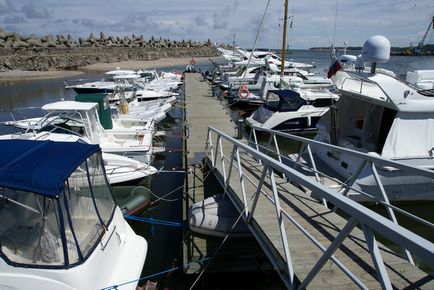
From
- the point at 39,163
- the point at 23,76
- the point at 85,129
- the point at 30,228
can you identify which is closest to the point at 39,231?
the point at 30,228

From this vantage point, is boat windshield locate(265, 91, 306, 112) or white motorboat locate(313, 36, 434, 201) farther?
boat windshield locate(265, 91, 306, 112)

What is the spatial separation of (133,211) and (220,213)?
323 centimetres

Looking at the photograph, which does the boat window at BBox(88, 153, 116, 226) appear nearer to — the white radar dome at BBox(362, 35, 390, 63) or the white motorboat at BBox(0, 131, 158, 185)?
the white motorboat at BBox(0, 131, 158, 185)

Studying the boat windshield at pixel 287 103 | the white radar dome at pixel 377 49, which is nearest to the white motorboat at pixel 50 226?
the white radar dome at pixel 377 49

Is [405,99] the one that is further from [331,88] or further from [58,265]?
[331,88]

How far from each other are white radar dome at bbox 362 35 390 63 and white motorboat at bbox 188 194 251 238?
588cm

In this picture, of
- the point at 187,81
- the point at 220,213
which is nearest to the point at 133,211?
the point at 220,213

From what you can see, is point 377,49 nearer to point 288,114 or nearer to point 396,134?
point 396,134

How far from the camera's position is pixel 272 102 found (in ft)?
58.0

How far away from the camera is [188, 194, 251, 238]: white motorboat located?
6.94 meters

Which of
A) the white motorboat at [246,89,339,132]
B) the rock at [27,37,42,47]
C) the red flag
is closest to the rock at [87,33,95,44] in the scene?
the rock at [27,37,42,47]

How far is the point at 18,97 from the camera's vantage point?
32.7 metres

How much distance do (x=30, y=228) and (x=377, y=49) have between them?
361 inches

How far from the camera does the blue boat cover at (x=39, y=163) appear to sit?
3941 mm
